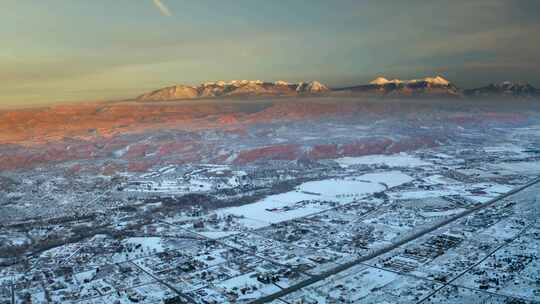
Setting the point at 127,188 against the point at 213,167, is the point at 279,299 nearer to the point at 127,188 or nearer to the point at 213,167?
the point at 127,188

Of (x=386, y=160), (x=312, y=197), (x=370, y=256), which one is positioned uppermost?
(x=370, y=256)

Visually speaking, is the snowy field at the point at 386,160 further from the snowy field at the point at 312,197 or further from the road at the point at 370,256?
the road at the point at 370,256

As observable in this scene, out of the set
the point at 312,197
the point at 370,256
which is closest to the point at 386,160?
the point at 312,197

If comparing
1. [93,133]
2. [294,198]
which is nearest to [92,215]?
[294,198]

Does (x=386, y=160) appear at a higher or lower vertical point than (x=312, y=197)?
lower

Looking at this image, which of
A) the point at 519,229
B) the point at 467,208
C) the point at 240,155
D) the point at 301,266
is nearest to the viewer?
the point at 301,266

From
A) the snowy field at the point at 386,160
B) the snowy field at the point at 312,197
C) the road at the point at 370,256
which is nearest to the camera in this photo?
the road at the point at 370,256

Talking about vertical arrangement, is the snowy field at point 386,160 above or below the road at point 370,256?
below

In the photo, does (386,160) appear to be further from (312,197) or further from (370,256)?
(370,256)

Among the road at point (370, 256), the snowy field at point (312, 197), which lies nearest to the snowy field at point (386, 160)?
the snowy field at point (312, 197)

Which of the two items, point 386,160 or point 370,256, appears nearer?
point 370,256

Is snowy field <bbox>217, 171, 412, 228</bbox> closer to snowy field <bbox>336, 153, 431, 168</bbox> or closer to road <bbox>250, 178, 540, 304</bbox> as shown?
snowy field <bbox>336, 153, 431, 168</bbox>
